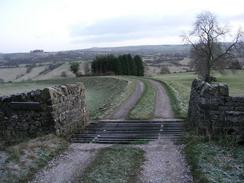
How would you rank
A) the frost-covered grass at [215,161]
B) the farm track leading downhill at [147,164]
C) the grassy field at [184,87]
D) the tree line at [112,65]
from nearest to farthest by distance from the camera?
the frost-covered grass at [215,161] → the farm track leading downhill at [147,164] → the grassy field at [184,87] → the tree line at [112,65]

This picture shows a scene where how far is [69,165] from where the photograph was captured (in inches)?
353

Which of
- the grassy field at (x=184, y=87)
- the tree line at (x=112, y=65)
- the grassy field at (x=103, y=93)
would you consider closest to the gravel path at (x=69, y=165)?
the grassy field at (x=103, y=93)

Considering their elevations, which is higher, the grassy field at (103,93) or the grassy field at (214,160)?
the grassy field at (214,160)

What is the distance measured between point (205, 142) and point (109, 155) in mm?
2735

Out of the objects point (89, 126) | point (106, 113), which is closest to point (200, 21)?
point (106, 113)

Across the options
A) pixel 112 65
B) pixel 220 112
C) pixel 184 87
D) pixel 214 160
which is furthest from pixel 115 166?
pixel 112 65

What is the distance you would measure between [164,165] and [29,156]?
341 cm

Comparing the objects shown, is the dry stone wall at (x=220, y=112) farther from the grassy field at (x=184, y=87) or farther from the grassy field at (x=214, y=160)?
the grassy field at (x=184, y=87)

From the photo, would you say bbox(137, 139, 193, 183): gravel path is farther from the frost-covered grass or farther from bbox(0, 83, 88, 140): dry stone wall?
bbox(0, 83, 88, 140): dry stone wall

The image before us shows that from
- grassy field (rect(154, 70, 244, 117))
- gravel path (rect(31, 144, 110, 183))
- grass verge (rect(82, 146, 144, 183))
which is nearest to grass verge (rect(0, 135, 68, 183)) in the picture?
gravel path (rect(31, 144, 110, 183))

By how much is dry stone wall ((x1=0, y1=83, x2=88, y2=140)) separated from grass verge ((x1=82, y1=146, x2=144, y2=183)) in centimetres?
226

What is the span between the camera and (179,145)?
1042cm

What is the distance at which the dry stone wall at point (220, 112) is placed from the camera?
10.2 metres

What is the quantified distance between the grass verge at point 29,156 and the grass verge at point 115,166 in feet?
4.16
